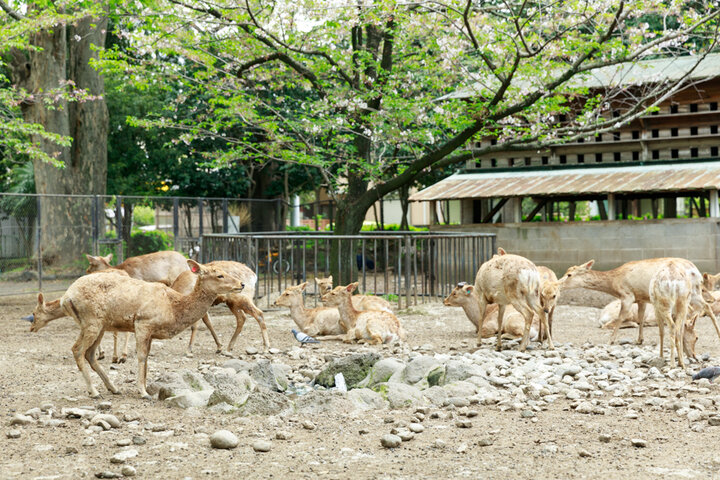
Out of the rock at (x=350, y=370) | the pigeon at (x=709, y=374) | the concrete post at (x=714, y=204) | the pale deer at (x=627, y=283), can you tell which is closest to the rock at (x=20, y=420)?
the rock at (x=350, y=370)

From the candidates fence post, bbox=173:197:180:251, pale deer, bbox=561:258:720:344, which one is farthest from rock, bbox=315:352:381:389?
fence post, bbox=173:197:180:251

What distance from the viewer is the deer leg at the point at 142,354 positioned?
6.91 meters

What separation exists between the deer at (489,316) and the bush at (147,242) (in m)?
11.5

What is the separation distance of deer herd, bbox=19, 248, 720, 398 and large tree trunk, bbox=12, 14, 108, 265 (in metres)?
8.48

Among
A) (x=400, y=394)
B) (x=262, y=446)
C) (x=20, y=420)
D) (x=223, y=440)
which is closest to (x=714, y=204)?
(x=400, y=394)

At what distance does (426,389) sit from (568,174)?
50.4 feet

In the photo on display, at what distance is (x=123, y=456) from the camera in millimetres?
5066

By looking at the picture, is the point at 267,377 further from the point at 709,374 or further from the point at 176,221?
the point at 176,221

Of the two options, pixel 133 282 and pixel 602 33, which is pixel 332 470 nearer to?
pixel 133 282

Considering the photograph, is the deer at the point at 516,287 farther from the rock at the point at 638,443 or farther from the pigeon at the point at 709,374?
the rock at the point at 638,443

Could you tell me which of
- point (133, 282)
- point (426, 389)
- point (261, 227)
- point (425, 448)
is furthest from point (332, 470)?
point (261, 227)

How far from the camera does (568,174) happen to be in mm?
21172

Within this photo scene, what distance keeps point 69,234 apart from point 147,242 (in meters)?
3.06

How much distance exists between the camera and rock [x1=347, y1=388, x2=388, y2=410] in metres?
6.60
